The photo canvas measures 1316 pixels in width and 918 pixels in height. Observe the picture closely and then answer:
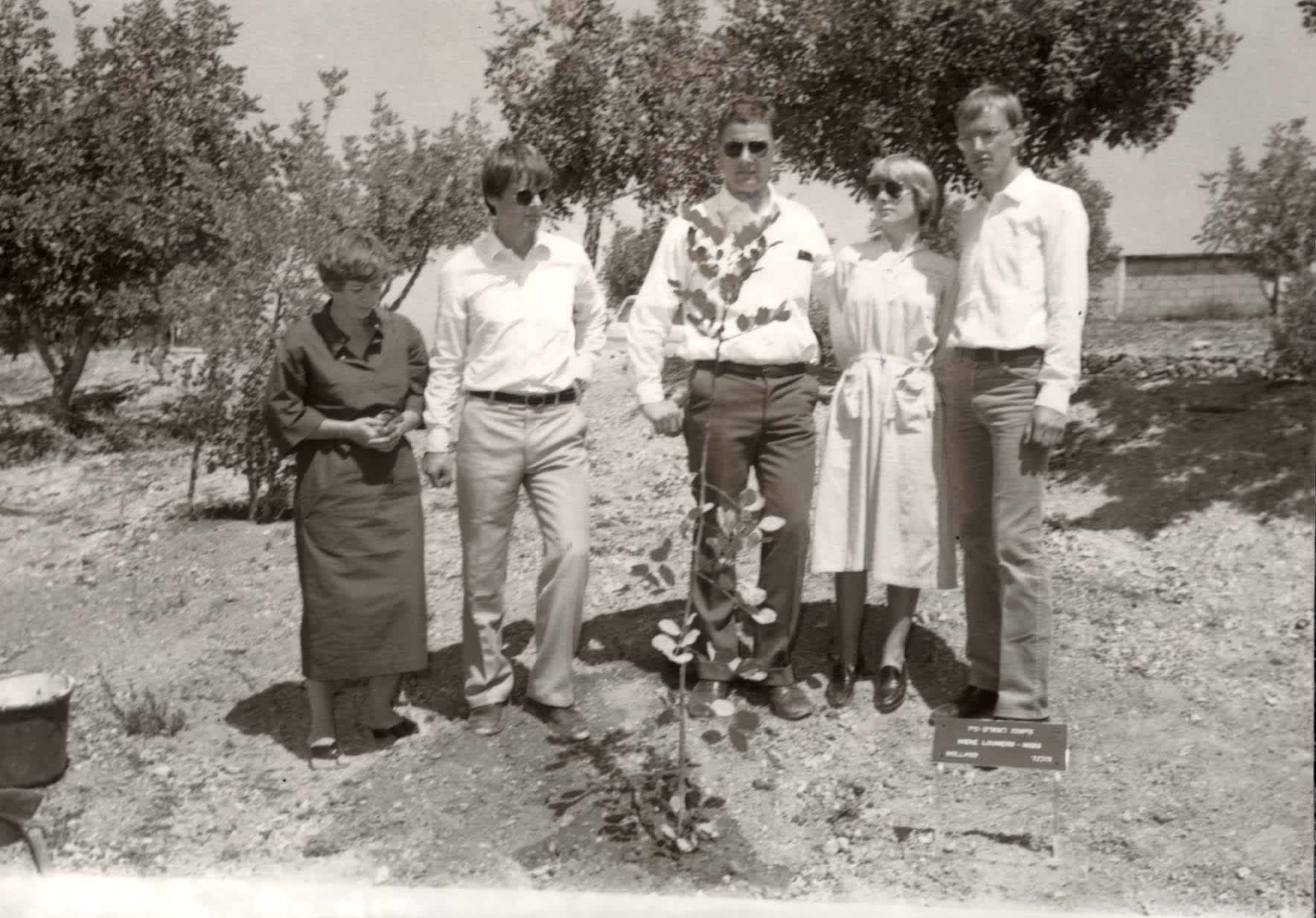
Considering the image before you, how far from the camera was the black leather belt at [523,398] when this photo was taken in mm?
3916

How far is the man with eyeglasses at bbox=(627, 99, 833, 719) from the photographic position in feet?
12.6

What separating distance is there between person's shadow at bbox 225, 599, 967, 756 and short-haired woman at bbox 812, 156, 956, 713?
299mm

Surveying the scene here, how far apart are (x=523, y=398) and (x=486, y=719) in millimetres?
1038

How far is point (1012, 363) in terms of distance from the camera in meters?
3.65

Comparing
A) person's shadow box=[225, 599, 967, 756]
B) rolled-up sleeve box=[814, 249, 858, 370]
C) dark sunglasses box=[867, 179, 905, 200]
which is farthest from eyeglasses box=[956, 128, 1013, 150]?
person's shadow box=[225, 599, 967, 756]

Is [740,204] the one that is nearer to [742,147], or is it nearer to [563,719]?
[742,147]

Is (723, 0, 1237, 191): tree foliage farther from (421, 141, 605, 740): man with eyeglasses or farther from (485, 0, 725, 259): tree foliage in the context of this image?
(421, 141, 605, 740): man with eyeglasses

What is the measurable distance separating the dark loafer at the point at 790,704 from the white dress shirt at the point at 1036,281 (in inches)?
47.0

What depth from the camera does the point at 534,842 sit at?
3.56 metres

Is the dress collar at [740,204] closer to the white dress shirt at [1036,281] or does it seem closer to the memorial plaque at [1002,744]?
the white dress shirt at [1036,281]

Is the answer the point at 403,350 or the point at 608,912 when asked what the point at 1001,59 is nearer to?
the point at 403,350

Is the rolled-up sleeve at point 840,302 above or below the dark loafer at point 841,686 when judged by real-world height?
above

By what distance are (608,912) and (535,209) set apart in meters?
2.09

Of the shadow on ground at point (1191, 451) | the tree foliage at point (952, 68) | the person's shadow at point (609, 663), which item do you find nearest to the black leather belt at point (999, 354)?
the person's shadow at point (609, 663)
